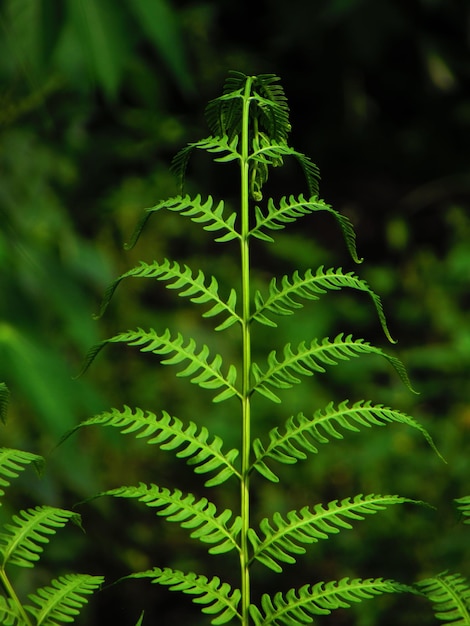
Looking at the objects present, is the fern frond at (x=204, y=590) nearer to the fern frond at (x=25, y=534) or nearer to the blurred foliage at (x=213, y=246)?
the fern frond at (x=25, y=534)

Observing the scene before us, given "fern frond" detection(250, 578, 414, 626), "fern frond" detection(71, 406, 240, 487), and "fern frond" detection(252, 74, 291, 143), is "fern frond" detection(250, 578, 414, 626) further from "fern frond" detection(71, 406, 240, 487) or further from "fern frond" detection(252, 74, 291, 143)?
"fern frond" detection(252, 74, 291, 143)

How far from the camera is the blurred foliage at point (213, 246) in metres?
1.64

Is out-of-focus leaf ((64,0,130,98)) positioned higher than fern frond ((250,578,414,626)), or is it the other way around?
out-of-focus leaf ((64,0,130,98))

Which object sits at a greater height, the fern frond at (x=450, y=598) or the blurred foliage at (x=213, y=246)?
the blurred foliage at (x=213, y=246)

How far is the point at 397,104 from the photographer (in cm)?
442

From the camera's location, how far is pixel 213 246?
160 inches

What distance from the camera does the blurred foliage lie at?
164 cm

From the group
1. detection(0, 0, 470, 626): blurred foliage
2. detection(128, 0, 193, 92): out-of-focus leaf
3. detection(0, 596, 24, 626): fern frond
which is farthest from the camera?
detection(0, 0, 470, 626): blurred foliage

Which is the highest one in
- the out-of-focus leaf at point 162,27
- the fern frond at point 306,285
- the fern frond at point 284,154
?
the out-of-focus leaf at point 162,27

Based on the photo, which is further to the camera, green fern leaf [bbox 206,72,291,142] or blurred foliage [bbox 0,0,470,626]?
blurred foliage [bbox 0,0,470,626]

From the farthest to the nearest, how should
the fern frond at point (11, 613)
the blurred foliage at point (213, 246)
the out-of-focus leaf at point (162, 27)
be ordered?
the blurred foliage at point (213, 246) < the out-of-focus leaf at point (162, 27) < the fern frond at point (11, 613)

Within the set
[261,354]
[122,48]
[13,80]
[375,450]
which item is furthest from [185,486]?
[122,48]

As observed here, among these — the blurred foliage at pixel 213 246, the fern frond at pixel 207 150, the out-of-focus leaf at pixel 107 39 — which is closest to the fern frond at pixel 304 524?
the fern frond at pixel 207 150

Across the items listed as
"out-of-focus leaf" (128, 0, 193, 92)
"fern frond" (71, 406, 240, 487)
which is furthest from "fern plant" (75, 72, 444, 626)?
"out-of-focus leaf" (128, 0, 193, 92)
